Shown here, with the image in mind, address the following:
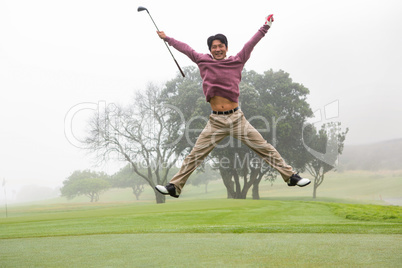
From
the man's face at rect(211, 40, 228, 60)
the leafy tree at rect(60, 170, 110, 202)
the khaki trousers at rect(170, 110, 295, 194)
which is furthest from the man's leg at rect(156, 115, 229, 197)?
the leafy tree at rect(60, 170, 110, 202)

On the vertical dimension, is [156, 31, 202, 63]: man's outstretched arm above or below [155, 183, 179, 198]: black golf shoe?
above

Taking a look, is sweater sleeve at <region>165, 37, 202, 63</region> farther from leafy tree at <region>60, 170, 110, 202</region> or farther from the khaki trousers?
leafy tree at <region>60, 170, 110, 202</region>

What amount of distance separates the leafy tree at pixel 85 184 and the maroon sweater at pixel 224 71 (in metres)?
58.2

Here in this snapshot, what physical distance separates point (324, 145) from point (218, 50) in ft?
102

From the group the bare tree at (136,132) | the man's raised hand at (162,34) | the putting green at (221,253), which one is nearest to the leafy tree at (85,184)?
the bare tree at (136,132)

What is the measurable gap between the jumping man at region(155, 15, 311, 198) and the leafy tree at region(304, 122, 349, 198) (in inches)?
1135

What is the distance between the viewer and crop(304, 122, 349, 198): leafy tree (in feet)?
110

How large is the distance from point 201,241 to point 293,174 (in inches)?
61.4

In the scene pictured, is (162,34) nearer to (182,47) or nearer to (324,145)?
(182,47)

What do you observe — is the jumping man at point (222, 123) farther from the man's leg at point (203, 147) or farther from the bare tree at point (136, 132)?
the bare tree at point (136, 132)

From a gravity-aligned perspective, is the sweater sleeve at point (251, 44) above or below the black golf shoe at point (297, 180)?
above

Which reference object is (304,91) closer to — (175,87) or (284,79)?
(284,79)

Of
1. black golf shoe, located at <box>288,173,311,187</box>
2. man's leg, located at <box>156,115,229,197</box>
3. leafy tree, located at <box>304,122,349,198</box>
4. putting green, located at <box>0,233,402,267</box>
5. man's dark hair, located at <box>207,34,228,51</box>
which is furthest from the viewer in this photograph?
leafy tree, located at <box>304,122,349,198</box>

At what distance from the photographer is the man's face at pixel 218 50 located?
518cm
